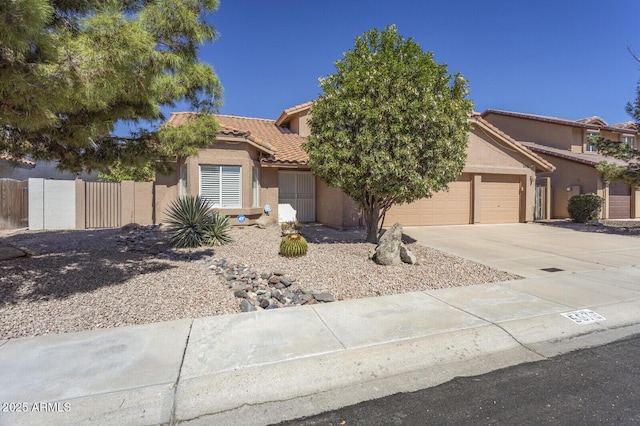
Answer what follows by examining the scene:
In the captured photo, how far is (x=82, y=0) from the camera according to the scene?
5035 millimetres

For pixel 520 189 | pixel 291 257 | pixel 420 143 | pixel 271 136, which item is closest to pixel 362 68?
pixel 420 143

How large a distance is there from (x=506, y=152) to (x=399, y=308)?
15.1 metres

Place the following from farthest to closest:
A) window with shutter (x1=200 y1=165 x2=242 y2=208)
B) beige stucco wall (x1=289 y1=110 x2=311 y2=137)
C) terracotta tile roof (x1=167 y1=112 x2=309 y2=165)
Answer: beige stucco wall (x1=289 y1=110 x2=311 y2=137) → terracotta tile roof (x1=167 y1=112 x2=309 y2=165) → window with shutter (x1=200 y1=165 x2=242 y2=208)

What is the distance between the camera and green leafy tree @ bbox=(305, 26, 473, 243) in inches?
340

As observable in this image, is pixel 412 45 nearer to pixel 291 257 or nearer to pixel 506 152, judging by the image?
pixel 291 257

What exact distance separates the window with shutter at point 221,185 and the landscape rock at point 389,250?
7.20 meters

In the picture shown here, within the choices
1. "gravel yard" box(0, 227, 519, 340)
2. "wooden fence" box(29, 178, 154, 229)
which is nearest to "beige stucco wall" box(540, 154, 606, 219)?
"gravel yard" box(0, 227, 519, 340)

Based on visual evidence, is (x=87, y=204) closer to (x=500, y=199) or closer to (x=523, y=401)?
(x=523, y=401)

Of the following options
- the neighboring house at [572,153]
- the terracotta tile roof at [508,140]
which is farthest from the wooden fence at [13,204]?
the neighboring house at [572,153]

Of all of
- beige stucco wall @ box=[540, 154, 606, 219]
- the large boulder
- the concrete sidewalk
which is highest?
beige stucco wall @ box=[540, 154, 606, 219]

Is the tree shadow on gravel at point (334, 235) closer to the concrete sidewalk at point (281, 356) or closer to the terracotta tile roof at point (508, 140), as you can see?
the concrete sidewalk at point (281, 356)

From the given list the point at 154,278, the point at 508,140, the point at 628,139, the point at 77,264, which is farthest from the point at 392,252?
the point at 628,139

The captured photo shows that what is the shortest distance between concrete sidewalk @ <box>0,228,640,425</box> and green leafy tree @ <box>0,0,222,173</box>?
302cm

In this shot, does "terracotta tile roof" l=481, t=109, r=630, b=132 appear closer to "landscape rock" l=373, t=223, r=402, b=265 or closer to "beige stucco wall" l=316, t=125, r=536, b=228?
"beige stucco wall" l=316, t=125, r=536, b=228
